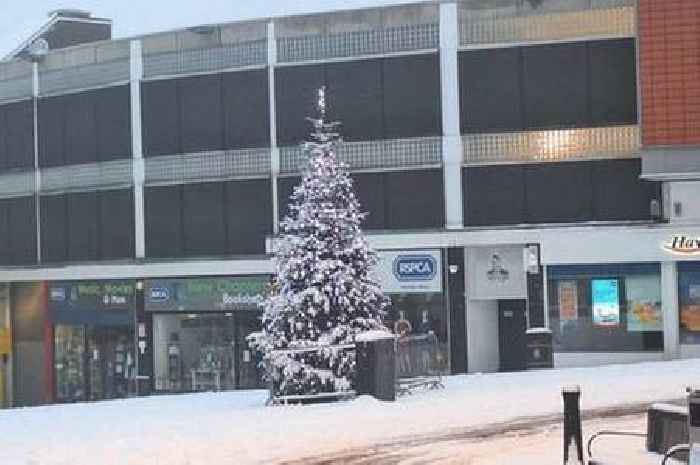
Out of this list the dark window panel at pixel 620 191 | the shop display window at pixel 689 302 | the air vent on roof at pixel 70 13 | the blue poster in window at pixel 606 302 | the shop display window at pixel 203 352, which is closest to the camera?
the shop display window at pixel 689 302

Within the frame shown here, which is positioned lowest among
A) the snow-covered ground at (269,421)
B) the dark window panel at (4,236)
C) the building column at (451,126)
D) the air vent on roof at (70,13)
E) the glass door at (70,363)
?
the glass door at (70,363)

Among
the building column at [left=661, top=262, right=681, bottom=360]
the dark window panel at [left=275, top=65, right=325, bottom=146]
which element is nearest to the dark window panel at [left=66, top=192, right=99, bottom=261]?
the dark window panel at [left=275, top=65, right=325, bottom=146]

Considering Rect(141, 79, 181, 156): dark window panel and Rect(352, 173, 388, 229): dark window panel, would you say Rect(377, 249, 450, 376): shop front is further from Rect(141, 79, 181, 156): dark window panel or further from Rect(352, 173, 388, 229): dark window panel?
Rect(141, 79, 181, 156): dark window panel

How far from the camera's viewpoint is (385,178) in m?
34.2

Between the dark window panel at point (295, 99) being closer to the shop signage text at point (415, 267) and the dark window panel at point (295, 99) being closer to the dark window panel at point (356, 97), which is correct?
the dark window panel at point (356, 97)

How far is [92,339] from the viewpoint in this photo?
3928 centimetres

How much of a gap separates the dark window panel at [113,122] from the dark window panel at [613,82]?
15.1m

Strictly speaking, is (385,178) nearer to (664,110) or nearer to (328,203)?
(664,110)

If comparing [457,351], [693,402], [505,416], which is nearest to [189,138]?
[457,351]

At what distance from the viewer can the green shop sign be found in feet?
118

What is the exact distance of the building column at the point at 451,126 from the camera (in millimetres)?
33375

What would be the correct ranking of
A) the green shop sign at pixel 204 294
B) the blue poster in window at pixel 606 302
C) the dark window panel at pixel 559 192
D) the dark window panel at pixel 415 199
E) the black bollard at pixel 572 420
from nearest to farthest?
1. the black bollard at pixel 572 420
2. the blue poster in window at pixel 606 302
3. the dark window panel at pixel 559 192
4. the dark window panel at pixel 415 199
5. the green shop sign at pixel 204 294

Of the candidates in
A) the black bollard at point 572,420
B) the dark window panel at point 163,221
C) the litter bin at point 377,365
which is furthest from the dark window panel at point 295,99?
the black bollard at point 572,420

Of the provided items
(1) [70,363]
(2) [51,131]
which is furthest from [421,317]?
(2) [51,131]
